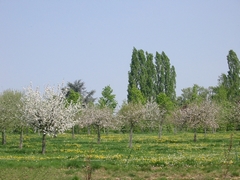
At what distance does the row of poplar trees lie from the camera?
74188 mm

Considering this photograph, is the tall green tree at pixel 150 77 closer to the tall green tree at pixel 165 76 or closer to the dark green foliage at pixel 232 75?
the tall green tree at pixel 165 76

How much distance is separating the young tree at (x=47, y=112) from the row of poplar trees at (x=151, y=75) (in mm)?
40782

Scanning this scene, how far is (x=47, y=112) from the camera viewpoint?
28.1 meters

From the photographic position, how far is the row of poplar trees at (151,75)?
7419 centimetres

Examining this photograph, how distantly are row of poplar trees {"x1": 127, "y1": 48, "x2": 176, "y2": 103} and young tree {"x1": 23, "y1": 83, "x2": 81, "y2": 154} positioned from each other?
4078 cm

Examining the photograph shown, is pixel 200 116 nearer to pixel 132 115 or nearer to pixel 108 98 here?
pixel 132 115

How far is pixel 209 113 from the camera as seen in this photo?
43.0 metres

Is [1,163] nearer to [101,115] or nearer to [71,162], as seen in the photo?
[71,162]

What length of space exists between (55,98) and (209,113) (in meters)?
21.0

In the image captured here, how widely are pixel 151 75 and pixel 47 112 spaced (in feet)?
167

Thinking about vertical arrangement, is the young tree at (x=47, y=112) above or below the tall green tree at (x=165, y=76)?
below

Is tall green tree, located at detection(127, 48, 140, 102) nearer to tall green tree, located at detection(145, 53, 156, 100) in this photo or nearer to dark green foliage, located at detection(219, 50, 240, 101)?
tall green tree, located at detection(145, 53, 156, 100)

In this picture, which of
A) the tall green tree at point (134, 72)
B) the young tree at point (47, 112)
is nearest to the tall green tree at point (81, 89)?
the tall green tree at point (134, 72)

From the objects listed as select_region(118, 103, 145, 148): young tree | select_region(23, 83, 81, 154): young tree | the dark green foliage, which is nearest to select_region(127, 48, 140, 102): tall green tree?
the dark green foliage
